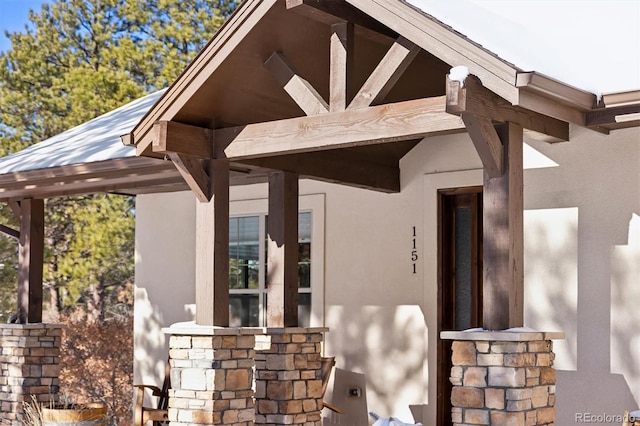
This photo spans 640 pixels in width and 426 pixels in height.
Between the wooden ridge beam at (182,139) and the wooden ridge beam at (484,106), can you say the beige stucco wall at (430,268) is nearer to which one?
the wooden ridge beam at (484,106)

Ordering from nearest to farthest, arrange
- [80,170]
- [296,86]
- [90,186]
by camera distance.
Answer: [296,86] < [80,170] < [90,186]

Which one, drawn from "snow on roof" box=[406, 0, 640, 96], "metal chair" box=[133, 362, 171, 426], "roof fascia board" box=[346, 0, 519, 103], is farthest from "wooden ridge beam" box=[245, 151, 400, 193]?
"metal chair" box=[133, 362, 171, 426]

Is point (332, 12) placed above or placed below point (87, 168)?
above

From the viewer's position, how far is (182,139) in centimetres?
802

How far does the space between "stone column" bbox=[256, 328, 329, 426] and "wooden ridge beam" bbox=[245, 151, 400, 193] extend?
1.45 m

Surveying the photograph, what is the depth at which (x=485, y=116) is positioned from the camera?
6.32 m

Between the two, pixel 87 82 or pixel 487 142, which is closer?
pixel 487 142

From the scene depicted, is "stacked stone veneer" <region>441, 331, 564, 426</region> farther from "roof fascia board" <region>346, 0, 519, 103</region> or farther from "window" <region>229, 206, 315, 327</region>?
"window" <region>229, 206, 315, 327</region>

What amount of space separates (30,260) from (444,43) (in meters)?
6.70

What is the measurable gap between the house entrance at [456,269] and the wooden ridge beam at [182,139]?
274 centimetres

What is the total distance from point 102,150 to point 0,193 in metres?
1.78

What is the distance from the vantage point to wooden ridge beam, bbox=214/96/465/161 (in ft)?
22.2

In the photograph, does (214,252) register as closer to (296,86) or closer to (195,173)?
(195,173)

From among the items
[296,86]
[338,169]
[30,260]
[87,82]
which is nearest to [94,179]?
[30,260]
